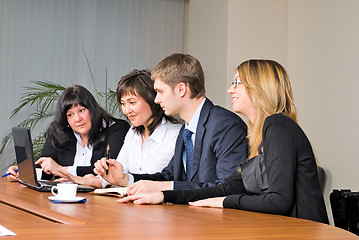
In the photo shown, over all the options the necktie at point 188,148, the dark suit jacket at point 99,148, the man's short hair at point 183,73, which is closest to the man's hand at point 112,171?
the necktie at point 188,148

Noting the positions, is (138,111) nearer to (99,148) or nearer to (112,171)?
(99,148)

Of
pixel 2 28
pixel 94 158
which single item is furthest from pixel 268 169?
pixel 2 28

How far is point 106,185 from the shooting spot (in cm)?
296

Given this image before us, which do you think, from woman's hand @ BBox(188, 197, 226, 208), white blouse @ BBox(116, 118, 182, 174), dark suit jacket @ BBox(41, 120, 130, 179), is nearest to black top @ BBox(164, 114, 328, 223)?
woman's hand @ BBox(188, 197, 226, 208)

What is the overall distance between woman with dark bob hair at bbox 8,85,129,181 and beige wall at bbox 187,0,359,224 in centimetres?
176

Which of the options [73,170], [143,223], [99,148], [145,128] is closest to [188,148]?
[145,128]

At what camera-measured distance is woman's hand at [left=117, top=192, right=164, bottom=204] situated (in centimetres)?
211

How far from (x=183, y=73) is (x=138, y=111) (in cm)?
47

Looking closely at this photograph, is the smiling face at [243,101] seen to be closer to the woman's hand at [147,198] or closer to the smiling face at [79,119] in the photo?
the woman's hand at [147,198]

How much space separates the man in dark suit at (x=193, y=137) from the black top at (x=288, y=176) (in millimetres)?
528

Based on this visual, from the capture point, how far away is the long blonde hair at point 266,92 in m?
2.17

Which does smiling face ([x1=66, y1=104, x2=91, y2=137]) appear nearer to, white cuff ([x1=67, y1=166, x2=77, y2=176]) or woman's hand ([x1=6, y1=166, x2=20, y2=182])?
white cuff ([x1=67, y1=166, x2=77, y2=176])

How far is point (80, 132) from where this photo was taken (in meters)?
3.61

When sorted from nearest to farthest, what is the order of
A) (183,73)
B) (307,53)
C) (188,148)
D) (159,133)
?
(188,148)
(183,73)
(159,133)
(307,53)
